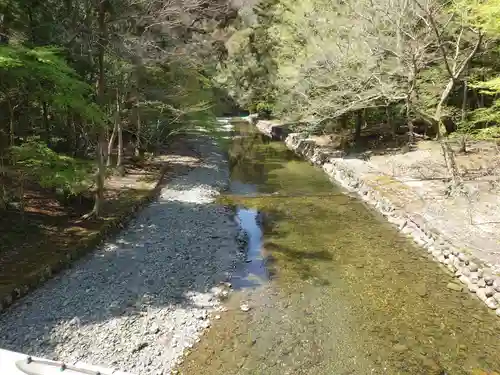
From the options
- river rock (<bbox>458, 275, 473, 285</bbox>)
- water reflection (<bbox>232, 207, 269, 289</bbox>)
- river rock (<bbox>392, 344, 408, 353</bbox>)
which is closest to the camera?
river rock (<bbox>392, 344, 408, 353</bbox>)

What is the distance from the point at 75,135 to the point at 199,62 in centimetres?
763

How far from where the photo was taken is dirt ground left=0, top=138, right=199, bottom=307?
8.34m

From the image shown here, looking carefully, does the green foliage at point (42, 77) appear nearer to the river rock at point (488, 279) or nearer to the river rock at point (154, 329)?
Answer: the river rock at point (154, 329)

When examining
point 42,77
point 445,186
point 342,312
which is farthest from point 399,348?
point 445,186

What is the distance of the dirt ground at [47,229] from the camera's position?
27.3ft

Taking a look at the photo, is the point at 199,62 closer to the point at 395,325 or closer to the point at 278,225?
the point at 278,225

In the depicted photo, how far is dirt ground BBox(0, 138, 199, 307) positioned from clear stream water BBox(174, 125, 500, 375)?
4.01m

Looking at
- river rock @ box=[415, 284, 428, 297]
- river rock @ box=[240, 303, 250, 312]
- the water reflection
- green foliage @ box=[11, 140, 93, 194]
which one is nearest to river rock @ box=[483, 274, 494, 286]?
river rock @ box=[415, 284, 428, 297]

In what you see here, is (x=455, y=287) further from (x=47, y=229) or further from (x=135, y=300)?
(x=47, y=229)

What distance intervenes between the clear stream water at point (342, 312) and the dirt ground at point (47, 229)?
13.1ft

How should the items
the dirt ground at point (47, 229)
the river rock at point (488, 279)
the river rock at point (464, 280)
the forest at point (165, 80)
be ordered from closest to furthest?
the dirt ground at point (47, 229) < the river rock at point (488, 279) < the forest at point (165, 80) < the river rock at point (464, 280)

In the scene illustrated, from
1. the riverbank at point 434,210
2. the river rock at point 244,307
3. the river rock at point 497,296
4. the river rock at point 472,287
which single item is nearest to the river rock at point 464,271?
A: the riverbank at point 434,210

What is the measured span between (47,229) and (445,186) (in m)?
13.8

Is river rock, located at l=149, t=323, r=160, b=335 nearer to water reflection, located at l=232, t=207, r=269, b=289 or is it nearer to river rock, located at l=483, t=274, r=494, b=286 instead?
water reflection, located at l=232, t=207, r=269, b=289
